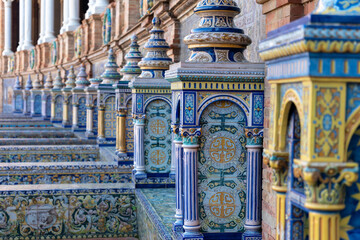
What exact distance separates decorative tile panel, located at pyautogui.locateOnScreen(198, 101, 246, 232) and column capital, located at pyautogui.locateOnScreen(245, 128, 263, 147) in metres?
0.08

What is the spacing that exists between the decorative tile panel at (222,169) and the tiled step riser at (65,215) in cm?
284

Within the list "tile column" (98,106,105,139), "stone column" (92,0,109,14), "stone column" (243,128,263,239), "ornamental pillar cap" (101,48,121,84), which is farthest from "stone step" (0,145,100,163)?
"stone column" (92,0,109,14)

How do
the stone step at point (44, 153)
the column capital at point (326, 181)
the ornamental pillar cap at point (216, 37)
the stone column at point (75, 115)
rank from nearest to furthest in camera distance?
the column capital at point (326, 181)
the ornamental pillar cap at point (216, 37)
the stone step at point (44, 153)
the stone column at point (75, 115)

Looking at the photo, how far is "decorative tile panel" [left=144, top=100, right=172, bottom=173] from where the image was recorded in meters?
8.40

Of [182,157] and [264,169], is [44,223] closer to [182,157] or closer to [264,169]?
[182,157]

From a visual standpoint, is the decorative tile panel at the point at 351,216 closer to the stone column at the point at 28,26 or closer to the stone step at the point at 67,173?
the stone step at the point at 67,173

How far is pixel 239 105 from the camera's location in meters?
5.06

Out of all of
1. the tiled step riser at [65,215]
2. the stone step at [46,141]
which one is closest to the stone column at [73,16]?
the stone step at [46,141]

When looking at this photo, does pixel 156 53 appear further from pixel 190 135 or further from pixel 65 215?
pixel 190 135

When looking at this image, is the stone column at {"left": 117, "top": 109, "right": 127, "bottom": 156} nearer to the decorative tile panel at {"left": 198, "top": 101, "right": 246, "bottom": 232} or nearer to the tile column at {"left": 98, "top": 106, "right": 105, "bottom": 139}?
the tile column at {"left": 98, "top": 106, "right": 105, "bottom": 139}

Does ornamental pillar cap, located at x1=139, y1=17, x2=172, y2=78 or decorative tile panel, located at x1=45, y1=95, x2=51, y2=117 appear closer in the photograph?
ornamental pillar cap, located at x1=139, y1=17, x2=172, y2=78

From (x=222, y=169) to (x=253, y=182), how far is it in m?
0.28

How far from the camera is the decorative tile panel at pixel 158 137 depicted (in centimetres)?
840

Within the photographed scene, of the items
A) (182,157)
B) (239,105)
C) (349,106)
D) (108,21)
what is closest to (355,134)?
(349,106)
